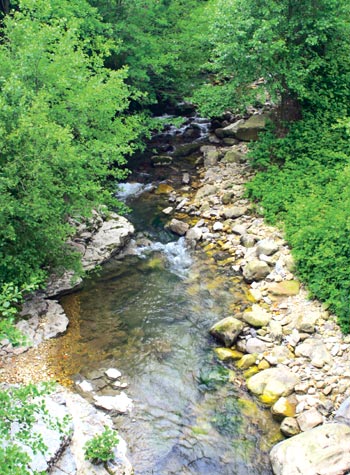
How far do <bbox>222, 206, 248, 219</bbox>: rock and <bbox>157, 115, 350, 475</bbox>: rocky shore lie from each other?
3 centimetres

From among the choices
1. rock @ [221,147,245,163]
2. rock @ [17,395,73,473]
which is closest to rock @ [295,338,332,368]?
rock @ [17,395,73,473]

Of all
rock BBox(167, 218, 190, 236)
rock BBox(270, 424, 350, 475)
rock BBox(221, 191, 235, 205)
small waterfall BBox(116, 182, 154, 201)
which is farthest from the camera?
small waterfall BBox(116, 182, 154, 201)

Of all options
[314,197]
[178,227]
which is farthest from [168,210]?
[314,197]

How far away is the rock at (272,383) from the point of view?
25.7 feet

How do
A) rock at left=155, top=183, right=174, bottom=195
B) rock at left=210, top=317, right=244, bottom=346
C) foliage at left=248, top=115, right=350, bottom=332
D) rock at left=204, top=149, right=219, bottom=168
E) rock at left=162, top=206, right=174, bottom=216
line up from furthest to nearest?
rock at left=204, top=149, right=219, bottom=168, rock at left=155, top=183, right=174, bottom=195, rock at left=162, top=206, right=174, bottom=216, foliage at left=248, top=115, right=350, bottom=332, rock at left=210, top=317, right=244, bottom=346

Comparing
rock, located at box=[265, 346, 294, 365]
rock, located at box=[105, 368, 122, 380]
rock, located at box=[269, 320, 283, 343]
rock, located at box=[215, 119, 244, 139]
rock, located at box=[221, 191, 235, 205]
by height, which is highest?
rock, located at box=[215, 119, 244, 139]

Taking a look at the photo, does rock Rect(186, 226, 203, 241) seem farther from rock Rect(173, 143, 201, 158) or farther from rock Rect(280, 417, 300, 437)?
rock Rect(280, 417, 300, 437)

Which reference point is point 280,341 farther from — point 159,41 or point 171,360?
point 159,41

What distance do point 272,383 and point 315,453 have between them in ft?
5.39

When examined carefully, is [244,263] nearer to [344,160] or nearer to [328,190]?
[328,190]

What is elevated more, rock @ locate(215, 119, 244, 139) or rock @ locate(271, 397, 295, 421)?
rock @ locate(215, 119, 244, 139)

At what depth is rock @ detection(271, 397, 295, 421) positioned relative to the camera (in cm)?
750

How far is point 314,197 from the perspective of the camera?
1148 centimetres

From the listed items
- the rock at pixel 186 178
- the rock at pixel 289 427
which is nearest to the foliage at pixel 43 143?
the rock at pixel 186 178
